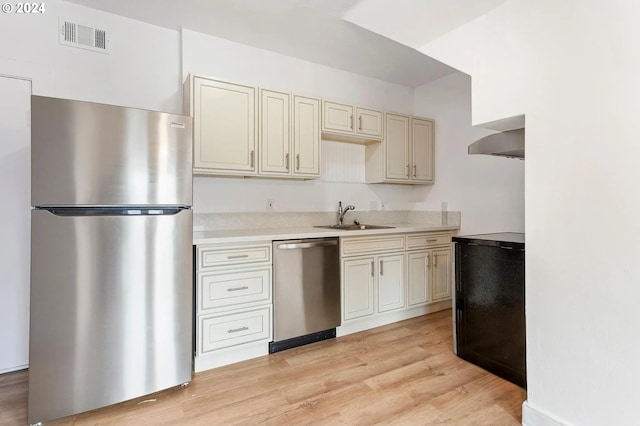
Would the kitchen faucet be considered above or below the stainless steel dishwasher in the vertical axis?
above

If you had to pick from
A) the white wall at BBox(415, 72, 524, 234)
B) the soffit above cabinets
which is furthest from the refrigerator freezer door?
the white wall at BBox(415, 72, 524, 234)

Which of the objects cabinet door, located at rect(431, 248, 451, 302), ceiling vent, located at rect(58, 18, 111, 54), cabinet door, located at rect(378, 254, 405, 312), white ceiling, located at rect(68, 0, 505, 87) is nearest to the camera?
white ceiling, located at rect(68, 0, 505, 87)

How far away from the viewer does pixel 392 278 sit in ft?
10.2

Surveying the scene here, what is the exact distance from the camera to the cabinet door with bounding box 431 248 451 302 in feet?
11.2

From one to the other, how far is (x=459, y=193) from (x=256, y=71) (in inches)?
98.1

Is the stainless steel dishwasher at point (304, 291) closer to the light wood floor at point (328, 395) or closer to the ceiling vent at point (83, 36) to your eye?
the light wood floor at point (328, 395)

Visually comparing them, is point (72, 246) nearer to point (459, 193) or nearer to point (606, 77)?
point (606, 77)

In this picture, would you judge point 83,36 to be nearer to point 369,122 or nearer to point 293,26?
point 293,26

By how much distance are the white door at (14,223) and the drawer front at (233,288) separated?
4.27ft

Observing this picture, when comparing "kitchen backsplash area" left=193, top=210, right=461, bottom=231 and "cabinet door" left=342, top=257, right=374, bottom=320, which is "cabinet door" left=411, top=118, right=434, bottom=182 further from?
"cabinet door" left=342, top=257, right=374, bottom=320

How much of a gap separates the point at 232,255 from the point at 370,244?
1.27 meters

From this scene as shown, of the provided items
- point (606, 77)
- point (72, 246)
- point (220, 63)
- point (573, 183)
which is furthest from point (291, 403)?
point (220, 63)

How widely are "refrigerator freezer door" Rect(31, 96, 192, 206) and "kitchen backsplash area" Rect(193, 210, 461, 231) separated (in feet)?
2.91

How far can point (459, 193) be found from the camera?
3605 millimetres
